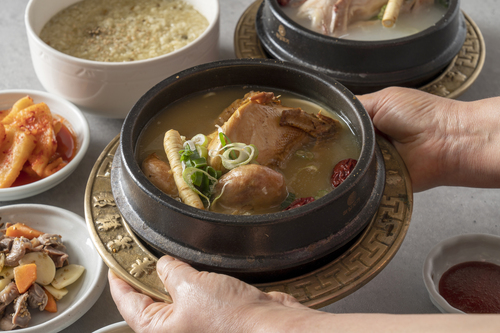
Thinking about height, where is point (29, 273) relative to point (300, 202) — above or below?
below

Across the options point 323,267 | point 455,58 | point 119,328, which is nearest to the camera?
point 323,267

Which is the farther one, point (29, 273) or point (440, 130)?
point (440, 130)

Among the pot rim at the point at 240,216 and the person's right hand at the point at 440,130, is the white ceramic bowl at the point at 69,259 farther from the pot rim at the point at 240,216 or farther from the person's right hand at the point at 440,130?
the person's right hand at the point at 440,130

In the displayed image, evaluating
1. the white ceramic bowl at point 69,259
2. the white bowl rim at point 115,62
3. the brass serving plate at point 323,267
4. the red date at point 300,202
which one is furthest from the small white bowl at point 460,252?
the white bowl rim at point 115,62

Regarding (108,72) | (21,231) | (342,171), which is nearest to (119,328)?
(21,231)

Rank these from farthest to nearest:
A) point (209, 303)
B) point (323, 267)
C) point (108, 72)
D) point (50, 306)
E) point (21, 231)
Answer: point (108, 72), point (21, 231), point (50, 306), point (323, 267), point (209, 303)

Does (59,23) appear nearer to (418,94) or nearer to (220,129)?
(220,129)

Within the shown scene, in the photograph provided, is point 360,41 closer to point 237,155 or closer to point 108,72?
point 237,155
